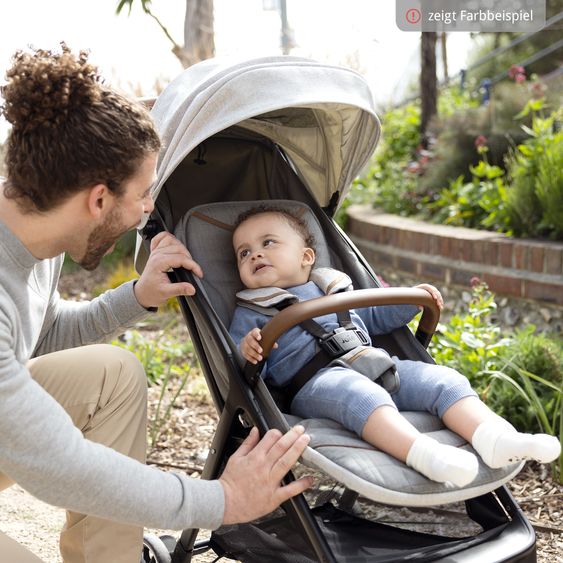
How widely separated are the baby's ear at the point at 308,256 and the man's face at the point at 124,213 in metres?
0.82

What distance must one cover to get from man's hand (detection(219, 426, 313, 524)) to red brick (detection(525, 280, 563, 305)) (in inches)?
118

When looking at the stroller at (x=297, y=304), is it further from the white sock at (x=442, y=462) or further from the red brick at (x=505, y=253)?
the red brick at (x=505, y=253)

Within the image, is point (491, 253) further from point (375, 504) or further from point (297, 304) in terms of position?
point (297, 304)

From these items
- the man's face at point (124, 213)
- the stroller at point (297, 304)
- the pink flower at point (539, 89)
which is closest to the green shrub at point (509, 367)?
the stroller at point (297, 304)

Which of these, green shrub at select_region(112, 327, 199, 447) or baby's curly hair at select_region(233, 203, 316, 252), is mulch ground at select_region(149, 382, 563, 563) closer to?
green shrub at select_region(112, 327, 199, 447)

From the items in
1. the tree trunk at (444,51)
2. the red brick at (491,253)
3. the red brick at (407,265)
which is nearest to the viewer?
the red brick at (491,253)

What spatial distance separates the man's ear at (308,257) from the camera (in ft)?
9.36

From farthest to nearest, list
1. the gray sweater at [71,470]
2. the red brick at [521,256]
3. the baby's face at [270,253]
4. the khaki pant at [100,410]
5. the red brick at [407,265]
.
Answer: the red brick at [407,265] → the red brick at [521,256] → the baby's face at [270,253] → the khaki pant at [100,410] → the gray sweater at [71,470]

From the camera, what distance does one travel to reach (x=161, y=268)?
2.52 m

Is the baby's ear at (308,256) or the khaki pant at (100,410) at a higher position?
the baby's ear at (308,256)

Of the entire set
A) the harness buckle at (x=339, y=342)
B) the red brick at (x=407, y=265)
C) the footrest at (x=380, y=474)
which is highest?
the harness buckle at (x=339, y=342)

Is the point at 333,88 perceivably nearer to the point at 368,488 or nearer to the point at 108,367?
the point at 108,367

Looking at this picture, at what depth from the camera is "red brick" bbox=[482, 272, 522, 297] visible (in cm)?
480

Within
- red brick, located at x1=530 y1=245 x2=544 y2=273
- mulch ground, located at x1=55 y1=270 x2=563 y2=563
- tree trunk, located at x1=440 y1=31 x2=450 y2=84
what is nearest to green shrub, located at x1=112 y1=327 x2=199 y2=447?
mulch ground, located at x1=55 y1=270 x2=563 y2=563
